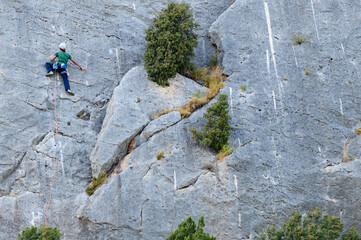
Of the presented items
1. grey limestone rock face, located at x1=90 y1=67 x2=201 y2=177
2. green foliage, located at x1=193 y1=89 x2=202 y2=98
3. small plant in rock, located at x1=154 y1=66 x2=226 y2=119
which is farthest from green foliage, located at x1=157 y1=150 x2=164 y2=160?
green foliage, located at x1=193 y1=89 x2=202 y2=98

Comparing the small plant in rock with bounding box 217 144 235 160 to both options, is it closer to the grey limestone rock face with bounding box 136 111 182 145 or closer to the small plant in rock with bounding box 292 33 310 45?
the grey limestone rock face with bounding box 136 111 182 145

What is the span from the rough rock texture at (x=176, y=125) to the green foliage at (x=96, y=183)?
24 cm

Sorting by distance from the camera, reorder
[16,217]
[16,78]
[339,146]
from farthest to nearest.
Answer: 1. [16,78]
2. [339,146]
3. [16,217]

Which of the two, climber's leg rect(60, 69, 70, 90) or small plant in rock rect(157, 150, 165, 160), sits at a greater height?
climber's leg rect(60, 69, 70, 90)

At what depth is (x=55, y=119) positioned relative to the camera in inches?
575

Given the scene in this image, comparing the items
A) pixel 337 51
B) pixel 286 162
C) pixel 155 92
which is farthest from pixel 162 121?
pixel 337 51

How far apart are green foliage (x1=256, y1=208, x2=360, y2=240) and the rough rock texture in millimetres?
1172

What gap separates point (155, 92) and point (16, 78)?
393 cm

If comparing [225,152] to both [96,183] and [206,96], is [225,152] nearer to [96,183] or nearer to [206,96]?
[206,96]

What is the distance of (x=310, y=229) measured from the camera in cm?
1120

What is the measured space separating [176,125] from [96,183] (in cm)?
260

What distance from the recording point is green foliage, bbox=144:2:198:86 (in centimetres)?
1469

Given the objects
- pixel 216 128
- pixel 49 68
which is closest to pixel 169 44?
pixel 216 128

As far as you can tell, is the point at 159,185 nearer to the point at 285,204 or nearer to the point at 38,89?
→ the point at 285,204
